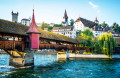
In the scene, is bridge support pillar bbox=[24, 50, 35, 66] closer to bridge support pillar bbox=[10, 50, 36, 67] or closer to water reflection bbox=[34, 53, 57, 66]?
bridge support pillar bbox=[10, 50, 36, 67]

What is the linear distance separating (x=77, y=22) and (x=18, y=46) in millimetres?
57078

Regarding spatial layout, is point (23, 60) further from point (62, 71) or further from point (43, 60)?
point (43, 60)

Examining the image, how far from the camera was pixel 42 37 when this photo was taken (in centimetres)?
1981

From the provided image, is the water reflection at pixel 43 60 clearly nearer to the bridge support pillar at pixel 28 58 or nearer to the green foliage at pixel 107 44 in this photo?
the bridge support pillar at pixel 28 58

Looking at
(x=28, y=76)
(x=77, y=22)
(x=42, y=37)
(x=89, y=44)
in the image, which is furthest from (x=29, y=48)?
(x=77, y=22)

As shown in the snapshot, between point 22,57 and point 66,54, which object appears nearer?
point 22,57

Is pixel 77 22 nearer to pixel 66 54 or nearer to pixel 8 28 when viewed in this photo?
pixel 66 54

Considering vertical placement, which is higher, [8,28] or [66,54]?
[8,28]

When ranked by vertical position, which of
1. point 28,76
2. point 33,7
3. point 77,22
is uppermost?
point 77,22

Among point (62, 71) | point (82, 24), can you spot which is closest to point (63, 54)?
point (62, 71)

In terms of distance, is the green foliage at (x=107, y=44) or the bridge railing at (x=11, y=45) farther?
the green foliage at (x=107, y=44)

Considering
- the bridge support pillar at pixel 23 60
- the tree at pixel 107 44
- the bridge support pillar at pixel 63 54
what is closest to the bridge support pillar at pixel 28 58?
the bridge support pillar at pixel 23 60

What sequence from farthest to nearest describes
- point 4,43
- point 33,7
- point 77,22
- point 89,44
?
point 77,22 < point 89,44 < point 33,7 < point 4,43

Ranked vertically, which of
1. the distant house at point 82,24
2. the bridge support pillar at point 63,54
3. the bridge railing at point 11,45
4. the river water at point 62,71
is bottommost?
the river water at point 62,71
